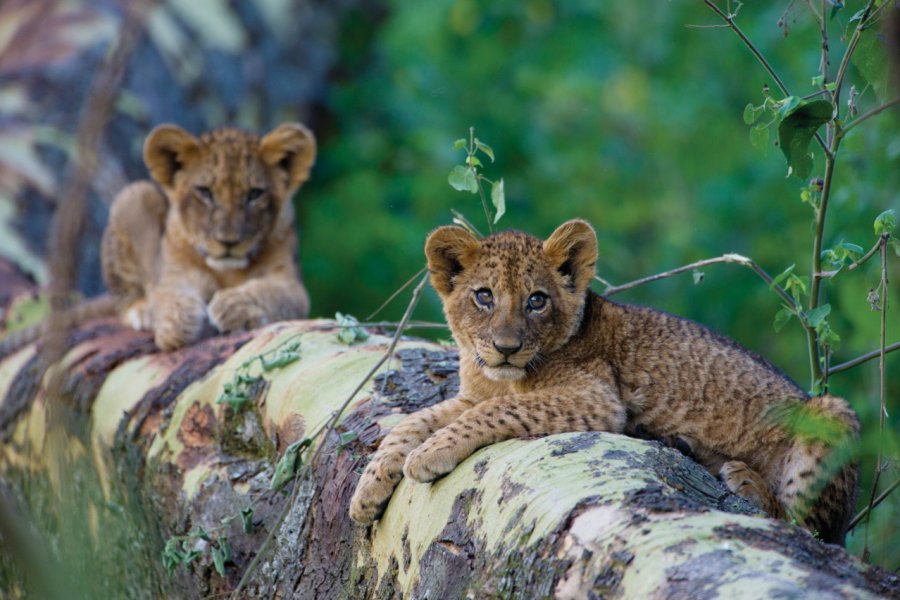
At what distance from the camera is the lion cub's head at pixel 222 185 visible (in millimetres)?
8555

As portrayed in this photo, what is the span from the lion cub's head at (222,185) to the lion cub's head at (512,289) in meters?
3.19

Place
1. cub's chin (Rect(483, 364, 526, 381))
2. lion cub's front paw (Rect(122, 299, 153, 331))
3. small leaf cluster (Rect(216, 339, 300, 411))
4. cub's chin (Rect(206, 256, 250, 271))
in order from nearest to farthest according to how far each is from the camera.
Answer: cub's chin (Rect(483, 364, 526, 381)), small leaf cluster (Rect(216, 339, 300, 411)), lion cub's front paw (Rect(122, 299, 153, 331)), cub's chin (Rect(206, 256, 250, 271))

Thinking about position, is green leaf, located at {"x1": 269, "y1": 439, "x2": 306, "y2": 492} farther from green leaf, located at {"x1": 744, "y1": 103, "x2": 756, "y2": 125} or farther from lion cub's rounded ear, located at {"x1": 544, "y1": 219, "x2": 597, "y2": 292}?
green leaf, located at {"x1": 744, "y1": 103, "x2": 756, "y2": 125}

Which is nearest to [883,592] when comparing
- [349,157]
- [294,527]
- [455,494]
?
[455,494]

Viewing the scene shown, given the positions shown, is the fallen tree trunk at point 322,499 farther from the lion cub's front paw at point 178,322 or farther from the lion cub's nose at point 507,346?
the lion cub's nose at point 507,346

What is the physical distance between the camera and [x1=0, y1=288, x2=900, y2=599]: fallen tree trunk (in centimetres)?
327

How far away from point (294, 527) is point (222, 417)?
1251mm

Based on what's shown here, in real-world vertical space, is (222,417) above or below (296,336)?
below

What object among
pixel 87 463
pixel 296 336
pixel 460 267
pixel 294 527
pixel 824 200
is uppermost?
pixel 824 200

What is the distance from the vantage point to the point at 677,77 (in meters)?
19.6

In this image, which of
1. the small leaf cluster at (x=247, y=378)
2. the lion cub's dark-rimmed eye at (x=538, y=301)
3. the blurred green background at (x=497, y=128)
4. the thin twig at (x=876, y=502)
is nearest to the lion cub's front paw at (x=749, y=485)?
the thin twig at (x=876, y=502)

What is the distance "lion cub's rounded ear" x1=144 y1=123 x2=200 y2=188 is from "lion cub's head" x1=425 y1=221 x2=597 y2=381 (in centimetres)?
357

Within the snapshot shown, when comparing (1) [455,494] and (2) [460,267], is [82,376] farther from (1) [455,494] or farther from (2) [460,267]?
(1) [455,494]

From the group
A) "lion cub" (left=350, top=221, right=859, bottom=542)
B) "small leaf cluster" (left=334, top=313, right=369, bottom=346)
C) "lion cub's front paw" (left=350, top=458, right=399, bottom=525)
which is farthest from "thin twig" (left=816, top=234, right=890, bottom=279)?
"small leaf cluster" (left=334, top=313, right=369, bottom=346)
